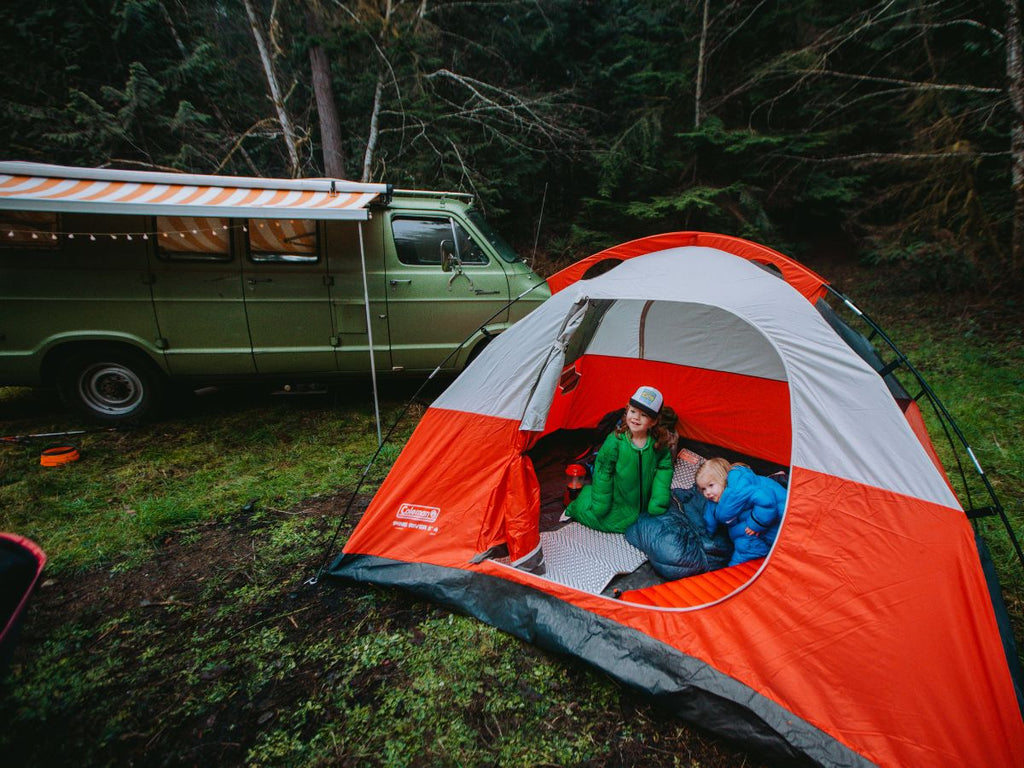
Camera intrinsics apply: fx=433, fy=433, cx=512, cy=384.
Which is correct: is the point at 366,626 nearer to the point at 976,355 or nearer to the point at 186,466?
the point at 186,466

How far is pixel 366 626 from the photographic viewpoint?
226 cm

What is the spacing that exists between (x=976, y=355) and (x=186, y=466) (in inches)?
372

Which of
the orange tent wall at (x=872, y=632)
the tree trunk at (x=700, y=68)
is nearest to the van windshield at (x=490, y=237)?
the orange tent wall at (x=872, y=632)

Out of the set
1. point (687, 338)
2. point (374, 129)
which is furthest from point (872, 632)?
point (374, 129)

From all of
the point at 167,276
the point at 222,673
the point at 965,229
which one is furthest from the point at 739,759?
the point at 965,229

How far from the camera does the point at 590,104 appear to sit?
9836 mm

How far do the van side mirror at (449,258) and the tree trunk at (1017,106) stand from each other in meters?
7.95

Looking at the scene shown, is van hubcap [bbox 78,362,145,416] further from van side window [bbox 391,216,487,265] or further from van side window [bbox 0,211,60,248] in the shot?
van side window [bbox 391,216,487,265]

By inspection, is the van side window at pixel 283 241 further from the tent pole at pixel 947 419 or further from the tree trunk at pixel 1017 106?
the tree trunk at pixel 1017 106

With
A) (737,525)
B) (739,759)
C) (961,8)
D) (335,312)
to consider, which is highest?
(961,8)

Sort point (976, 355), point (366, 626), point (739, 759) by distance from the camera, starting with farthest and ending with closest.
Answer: point (976, 355), point (366, 626), point (739, 759)

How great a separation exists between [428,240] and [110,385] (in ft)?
11.7

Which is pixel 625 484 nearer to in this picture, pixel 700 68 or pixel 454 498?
pixel 454 498

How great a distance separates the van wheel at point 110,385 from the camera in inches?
166
